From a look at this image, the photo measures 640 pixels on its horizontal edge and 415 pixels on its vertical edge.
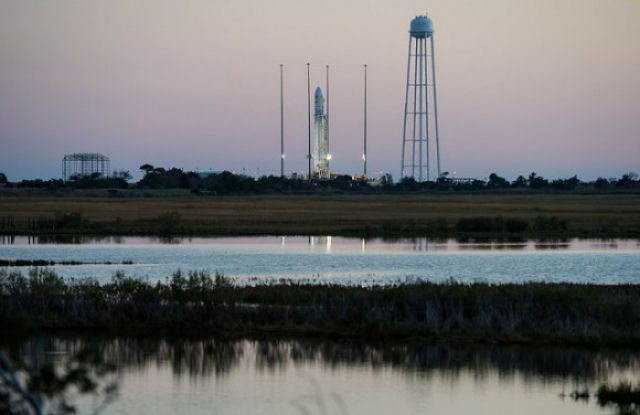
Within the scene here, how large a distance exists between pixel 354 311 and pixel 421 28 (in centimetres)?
12137

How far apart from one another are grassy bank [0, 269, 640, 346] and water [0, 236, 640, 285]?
297 inches

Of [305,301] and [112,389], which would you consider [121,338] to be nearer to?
[305,301]

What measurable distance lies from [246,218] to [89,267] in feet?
153

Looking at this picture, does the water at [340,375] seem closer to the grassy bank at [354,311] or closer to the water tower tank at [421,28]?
the grassy bank at [354,311]

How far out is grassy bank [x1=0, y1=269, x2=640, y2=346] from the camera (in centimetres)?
3142

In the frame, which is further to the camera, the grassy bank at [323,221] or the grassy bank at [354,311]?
the grassy bank at [323,221]

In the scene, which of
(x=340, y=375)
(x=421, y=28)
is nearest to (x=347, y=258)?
(x=340, y=375)

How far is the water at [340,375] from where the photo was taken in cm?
2484

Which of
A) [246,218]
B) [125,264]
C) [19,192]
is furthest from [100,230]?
[19,192]

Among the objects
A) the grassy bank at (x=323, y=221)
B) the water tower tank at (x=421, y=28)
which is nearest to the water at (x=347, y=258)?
the grassy bank at (x=323, y=221)

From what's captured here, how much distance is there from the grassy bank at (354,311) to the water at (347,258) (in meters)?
7.55

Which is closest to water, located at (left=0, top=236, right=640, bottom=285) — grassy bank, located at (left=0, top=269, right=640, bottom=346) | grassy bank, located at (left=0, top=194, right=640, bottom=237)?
grassy bank, located at (left=0, top=194, right=640, bottom=237)

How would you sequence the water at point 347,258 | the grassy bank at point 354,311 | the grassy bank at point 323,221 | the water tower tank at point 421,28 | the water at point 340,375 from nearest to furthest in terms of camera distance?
the water at point 340,375 < the grassy bank at point 354,311 < the water at point 347,258 < the grassy bank at point 323,221 < the water tower tank at point 421,28

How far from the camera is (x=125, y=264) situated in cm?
5394
